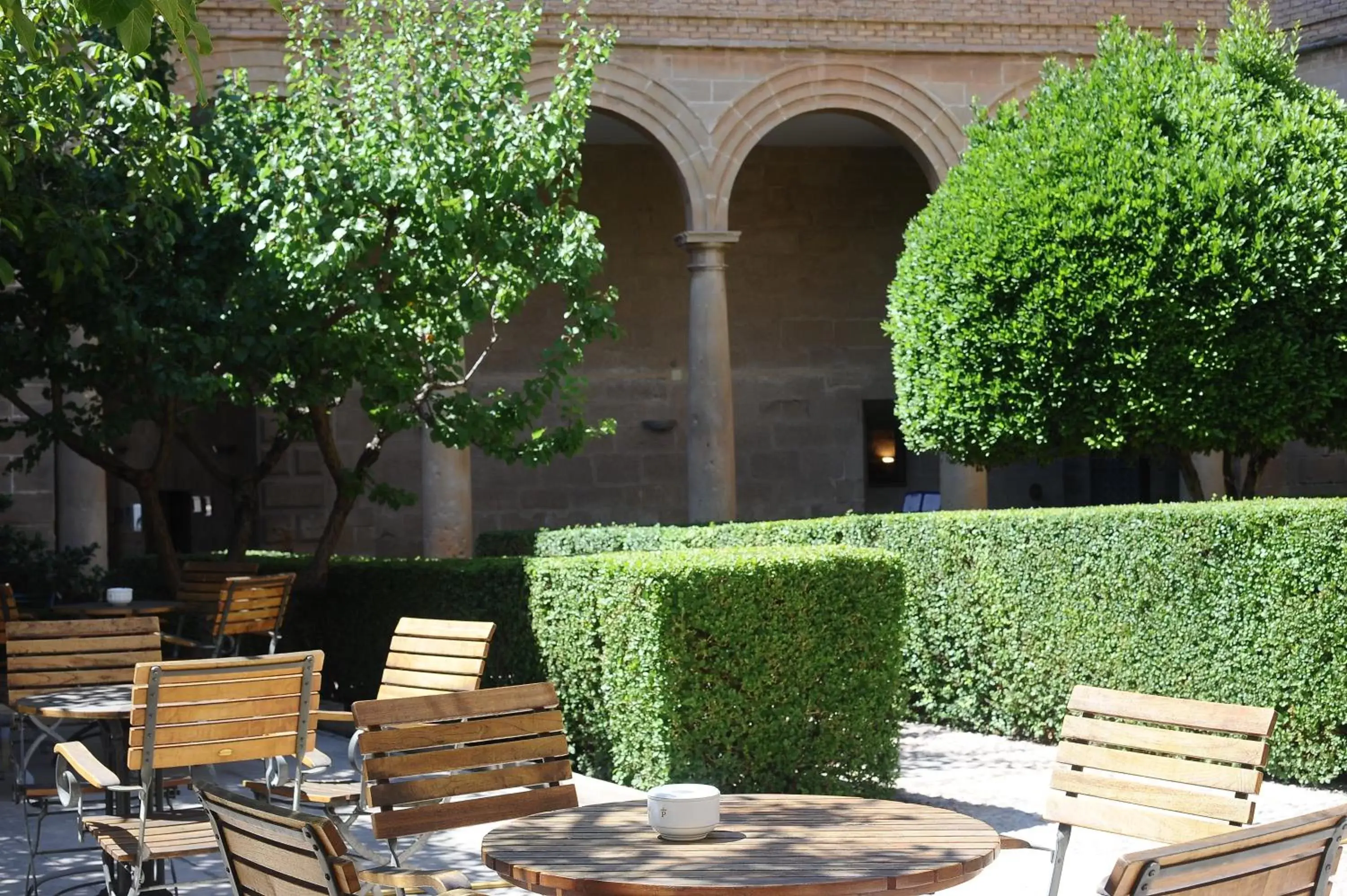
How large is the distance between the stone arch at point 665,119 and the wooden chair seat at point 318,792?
10.3 metres

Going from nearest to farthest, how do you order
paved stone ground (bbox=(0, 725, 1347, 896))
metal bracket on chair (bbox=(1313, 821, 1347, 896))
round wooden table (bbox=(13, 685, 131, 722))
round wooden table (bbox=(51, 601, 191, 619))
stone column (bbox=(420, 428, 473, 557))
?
metal bracket on chair (bbox=(1313, 821, 1347, 896)) < round wooden table (bbox=(13, 685, 131, 722)) < paved stone ground (bbox=(0, 725, 1347, 896)) < round wooden table (bbox=(51, 601, 191, 619)) < stone column (bbox=(420, 428, 473, 557))

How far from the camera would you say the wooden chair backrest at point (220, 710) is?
181 inches

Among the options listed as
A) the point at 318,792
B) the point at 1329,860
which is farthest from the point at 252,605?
the point at 1329,860

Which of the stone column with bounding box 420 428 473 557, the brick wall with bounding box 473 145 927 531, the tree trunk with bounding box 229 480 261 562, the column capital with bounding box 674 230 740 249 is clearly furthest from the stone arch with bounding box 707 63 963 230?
the tree trunk with bounding box 229 480 261 562

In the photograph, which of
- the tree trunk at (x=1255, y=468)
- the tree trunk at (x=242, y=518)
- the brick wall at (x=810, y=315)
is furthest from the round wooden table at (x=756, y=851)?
the brick wall at (x=810, y=315)

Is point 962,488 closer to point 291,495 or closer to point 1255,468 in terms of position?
point 1255,468

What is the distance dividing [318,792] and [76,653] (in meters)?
1.49

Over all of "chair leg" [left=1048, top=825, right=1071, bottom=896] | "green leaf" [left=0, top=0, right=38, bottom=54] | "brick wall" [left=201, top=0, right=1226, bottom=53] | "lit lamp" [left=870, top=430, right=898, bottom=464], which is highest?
"brick wall" [left=201, top=0, right=1226, bottom=53]

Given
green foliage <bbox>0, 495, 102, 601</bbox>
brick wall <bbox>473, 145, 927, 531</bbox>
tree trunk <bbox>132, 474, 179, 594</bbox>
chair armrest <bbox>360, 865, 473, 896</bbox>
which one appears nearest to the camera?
chair armrest <bbox>360, 865, 473, 896</bbox>

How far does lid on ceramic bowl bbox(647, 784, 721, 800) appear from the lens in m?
3.34

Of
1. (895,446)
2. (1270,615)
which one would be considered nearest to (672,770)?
(1270,615)

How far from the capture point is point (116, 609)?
8.62 metres

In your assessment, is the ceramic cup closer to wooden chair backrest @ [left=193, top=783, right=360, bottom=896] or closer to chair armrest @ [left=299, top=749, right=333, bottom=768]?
chair armrest @ [left=299, top=749, right=333, bottom=768]

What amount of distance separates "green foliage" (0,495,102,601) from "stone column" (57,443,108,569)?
1120 mm
